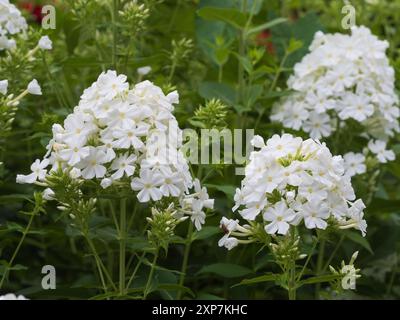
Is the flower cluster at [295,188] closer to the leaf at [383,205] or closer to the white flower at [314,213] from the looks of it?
the white flower at [314,213]

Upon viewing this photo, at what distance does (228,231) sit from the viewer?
2.41 meters

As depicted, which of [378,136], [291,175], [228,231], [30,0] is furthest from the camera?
[30,0]

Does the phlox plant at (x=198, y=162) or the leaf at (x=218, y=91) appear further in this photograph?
the leaf at (x=218, y=91)

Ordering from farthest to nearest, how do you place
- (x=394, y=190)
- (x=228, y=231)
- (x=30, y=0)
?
(x=30, y=0) → (x=394, y=190) → (x=228, y=231)

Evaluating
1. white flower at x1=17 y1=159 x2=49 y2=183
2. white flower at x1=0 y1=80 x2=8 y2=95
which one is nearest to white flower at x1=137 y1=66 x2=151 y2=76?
white flower at x1=0 y1=80 x2=8 y2=95

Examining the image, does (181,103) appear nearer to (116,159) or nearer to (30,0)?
(116,159)

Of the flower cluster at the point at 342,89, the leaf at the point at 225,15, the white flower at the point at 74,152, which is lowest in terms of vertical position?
the white flower at the point at 74,152

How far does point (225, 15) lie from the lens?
3.32 meters

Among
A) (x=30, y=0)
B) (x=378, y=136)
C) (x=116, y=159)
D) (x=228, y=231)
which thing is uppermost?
(x=30, y=0)

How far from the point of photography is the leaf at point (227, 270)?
9.66ft

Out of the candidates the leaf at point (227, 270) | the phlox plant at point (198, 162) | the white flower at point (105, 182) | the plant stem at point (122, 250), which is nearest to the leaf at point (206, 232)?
the phlox plant at point (198, 162)

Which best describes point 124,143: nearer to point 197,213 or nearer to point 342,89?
point 197,213

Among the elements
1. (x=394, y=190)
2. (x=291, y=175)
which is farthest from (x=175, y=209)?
(x=394, y=190)

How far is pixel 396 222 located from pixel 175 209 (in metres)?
1.32
